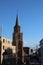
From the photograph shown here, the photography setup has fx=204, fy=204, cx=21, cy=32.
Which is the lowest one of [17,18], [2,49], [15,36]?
[2,49]

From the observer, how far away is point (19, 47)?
255 feet

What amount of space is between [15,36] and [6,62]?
601 inches

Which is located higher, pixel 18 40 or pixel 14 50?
pixel 18 40

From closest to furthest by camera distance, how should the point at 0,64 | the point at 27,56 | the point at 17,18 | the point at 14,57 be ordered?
the point at 0,64, the point at 14,57, the point at 27,56, the point at 17,18

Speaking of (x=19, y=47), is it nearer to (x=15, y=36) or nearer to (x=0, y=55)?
(x=15, y=36)

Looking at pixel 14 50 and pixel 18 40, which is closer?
pixel 18 40

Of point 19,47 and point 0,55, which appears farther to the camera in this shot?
point 19,47

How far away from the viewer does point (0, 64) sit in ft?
218

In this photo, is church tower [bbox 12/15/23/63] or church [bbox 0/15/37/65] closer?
church [bbox 0/15/37/65]

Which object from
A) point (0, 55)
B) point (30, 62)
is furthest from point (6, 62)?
point (30, 62)

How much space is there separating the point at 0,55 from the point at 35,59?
1352 centimetres

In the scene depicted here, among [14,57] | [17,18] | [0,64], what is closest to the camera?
[0,64]

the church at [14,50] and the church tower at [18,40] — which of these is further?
the church tower at [18,40]

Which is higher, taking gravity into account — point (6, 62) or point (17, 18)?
point (17, 18)
